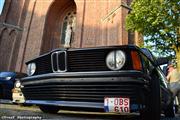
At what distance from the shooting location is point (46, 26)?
24.7 metres

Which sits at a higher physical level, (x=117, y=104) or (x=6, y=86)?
(x=6, y=86)

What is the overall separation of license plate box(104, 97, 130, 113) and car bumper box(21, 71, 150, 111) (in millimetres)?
57

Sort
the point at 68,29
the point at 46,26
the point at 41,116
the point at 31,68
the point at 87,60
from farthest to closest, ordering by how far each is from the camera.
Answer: the point at 68,29 → the point at 46,26 → the point at 31,68 → the point at 41,116 → the point at 87,60

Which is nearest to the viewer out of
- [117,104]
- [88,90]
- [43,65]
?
[117,104]

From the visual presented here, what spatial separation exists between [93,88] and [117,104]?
409 mm

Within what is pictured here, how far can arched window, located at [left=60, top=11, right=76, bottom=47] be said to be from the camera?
82.7ft

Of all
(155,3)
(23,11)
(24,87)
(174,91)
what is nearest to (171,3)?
(155,3)

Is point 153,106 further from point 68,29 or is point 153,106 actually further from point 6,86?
point 68,29

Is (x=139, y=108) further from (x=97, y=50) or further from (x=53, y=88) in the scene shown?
(x=53, y=88)

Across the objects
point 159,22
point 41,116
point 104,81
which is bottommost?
point 41,116

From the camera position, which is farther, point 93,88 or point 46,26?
point 46,26

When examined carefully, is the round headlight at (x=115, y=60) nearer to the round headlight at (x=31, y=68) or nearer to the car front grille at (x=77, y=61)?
the car front grille at (x=77, y=61)

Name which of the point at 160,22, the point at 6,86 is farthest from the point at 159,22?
the point at 6,86

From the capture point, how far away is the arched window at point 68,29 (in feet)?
82.7
